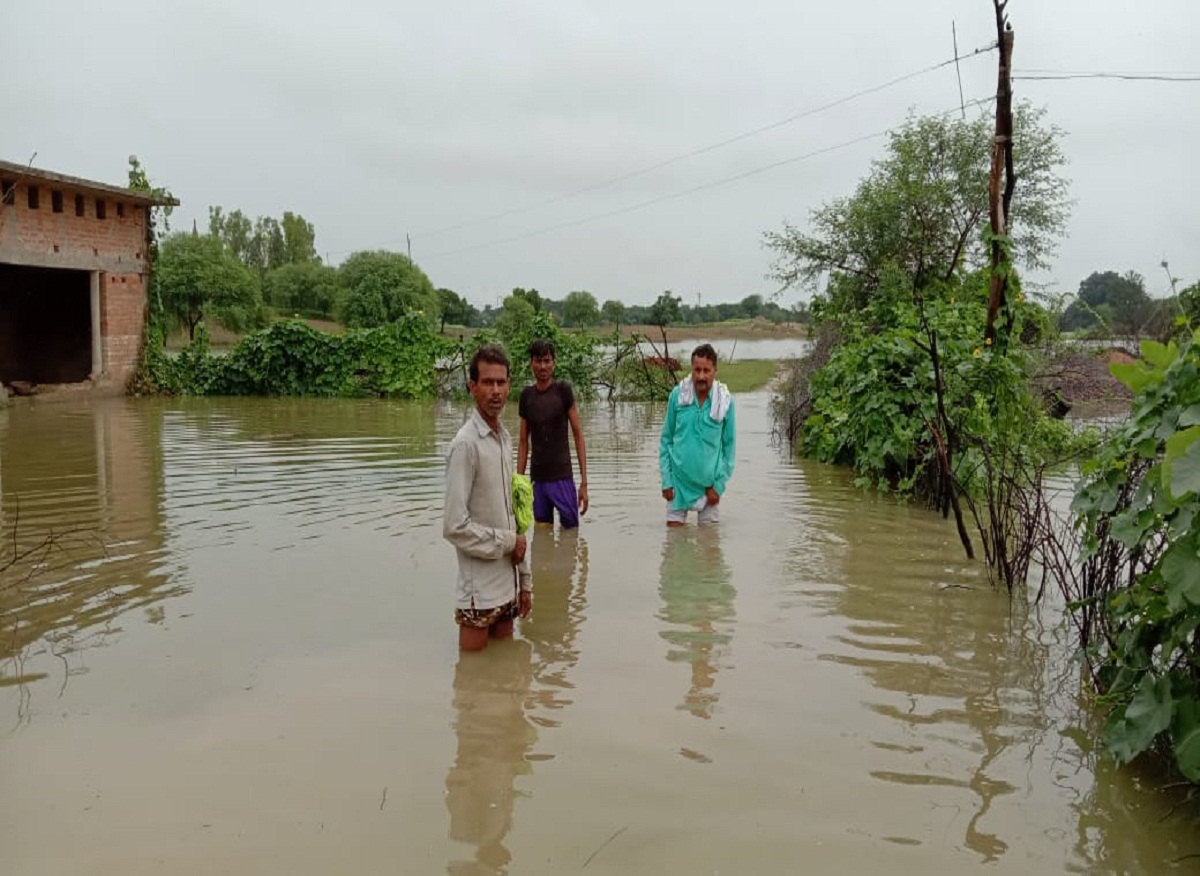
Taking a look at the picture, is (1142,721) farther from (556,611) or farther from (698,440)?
(698,440)

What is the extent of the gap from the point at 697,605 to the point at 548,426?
2077 millimetres

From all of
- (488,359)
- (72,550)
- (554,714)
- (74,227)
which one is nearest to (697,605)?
(554,714)

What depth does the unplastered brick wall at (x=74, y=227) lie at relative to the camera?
20625mm

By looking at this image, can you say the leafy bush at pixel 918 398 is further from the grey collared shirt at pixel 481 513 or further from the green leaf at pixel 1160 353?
the grey collared shirt at pixel 481 513

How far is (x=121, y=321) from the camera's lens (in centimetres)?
2392

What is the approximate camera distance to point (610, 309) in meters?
47.0

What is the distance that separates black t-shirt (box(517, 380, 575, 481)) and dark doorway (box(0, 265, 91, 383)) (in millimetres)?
21642

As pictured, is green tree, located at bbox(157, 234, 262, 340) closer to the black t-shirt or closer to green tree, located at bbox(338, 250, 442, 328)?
green tree, located at bbox(338, 250, 442, 328)

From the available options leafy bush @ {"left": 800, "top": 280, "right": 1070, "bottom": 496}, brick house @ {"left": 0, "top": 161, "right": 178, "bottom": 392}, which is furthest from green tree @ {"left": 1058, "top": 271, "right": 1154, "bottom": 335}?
brick house @ {"left": 0, "top": 161, "right": 178, "bottom": 392}

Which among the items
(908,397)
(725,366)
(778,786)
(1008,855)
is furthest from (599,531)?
(725,366)

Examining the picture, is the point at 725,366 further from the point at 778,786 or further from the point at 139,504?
the point at 778,786

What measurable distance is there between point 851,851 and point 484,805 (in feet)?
4.36

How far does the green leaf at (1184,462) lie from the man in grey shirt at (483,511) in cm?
282

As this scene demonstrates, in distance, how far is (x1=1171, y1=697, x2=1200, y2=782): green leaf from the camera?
3.27 m
